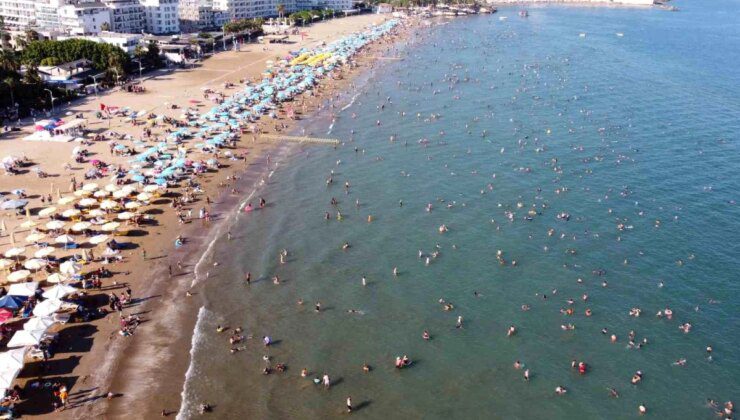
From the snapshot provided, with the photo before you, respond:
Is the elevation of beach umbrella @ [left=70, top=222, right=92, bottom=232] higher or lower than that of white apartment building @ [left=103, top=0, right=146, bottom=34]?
lower

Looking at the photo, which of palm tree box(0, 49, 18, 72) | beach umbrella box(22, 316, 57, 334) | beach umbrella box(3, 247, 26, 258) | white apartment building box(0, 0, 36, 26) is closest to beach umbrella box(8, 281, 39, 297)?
beach umbrella box(22, 316, 57, 334)

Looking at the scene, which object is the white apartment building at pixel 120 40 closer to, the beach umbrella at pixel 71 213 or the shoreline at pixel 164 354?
the beach umbrella at pixel 71 213

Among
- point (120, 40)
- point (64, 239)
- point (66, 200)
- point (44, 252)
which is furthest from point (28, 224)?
point (120, 40)

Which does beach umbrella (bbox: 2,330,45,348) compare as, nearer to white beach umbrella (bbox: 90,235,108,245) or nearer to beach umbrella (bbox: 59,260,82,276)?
beach umbrella (bbox: 59,260,82,276)

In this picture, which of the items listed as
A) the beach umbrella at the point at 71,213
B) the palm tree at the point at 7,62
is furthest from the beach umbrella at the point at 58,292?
the palm tree at the point at 7,62

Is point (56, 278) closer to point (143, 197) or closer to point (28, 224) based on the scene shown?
point (28, 224)

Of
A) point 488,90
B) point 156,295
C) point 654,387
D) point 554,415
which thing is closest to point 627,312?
point 654,387

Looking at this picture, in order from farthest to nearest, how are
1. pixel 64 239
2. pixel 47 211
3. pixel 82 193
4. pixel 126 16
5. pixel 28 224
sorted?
1. pixel 126 16
2. pixel 82 193
3. pixel 47 211
4. pixel 28 224
5. pixel 64 239

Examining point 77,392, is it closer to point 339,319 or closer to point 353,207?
point 339,319
